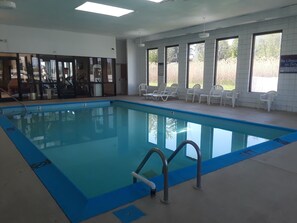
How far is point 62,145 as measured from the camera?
445 centimetres

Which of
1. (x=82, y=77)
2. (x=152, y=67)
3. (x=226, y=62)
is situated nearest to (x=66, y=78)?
(x=82, y=77)

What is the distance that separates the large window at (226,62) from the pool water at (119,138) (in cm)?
250

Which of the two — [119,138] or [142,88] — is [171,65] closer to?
[142,88]

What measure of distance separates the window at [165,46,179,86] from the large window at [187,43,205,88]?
0.74 m

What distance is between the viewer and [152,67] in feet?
36.9

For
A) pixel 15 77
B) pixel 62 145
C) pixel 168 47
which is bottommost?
pixel 62 145

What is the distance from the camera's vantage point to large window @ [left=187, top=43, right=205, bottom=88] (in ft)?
29.4

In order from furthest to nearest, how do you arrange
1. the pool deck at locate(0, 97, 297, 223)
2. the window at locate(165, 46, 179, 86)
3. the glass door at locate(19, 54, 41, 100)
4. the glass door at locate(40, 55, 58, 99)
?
the window at locate(165, 46, 179, 86) → the glass door at locate(40, 55, 58, 99) → the glass door at locate(19, 54, 41, 100) → the pool deck at locate(0, 97, 297, 223)

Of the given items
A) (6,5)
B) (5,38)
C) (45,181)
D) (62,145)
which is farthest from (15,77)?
(45,181)

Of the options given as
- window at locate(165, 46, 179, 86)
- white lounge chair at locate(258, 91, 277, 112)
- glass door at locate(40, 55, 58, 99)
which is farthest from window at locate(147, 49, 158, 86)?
white lounge chair at locate(258, 91, 277, 112)

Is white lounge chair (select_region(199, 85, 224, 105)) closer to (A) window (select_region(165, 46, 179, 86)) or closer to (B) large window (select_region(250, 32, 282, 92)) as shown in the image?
(B) large window (select_region(250, 32, 282, 92))

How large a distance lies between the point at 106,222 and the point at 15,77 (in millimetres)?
8801

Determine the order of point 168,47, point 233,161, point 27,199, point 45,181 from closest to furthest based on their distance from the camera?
point 27,199 → point 45,181 → point 233,161 → point 168,47

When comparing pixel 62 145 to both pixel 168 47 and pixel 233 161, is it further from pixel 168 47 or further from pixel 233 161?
pixel 168 47
